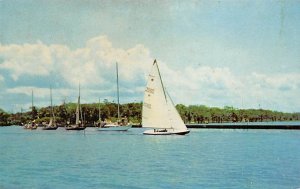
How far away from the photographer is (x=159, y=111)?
25281 mm

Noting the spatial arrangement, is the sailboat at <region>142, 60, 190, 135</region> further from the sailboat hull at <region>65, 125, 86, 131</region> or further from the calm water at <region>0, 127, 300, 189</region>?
the sailboat hull at <region>65, 125, 86, 131</region>

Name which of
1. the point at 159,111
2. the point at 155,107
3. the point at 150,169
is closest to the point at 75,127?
the point at 159,111

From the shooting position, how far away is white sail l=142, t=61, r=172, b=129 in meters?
23.3

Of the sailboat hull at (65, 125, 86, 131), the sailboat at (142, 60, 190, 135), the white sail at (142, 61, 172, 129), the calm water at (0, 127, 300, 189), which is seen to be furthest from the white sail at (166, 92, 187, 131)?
the sailboat hull at (65, 125, 86, 131)

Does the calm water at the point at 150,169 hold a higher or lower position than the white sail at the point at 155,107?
lower

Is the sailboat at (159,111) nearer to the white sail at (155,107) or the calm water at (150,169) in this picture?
the white sail at (155,107)

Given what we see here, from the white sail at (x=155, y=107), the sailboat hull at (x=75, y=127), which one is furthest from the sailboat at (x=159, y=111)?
the sailboat hull at (x=75, y=127)

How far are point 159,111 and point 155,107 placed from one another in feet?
1.24

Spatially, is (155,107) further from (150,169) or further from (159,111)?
(150,169)

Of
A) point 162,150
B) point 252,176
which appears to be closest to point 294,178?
point 252,176

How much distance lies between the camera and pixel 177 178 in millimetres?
12539

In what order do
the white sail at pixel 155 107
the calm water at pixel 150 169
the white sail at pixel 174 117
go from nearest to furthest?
the calm water at pixel 150 169 < the white sail at pixel 155 107 < the white sail at pixel 174 117

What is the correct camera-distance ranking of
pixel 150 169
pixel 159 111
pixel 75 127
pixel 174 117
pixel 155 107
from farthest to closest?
pixel 75 127 < pixel 174 117 < pixel 159 111 < pixel 155 107 < pixel 150 169

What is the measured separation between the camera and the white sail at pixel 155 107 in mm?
23266
